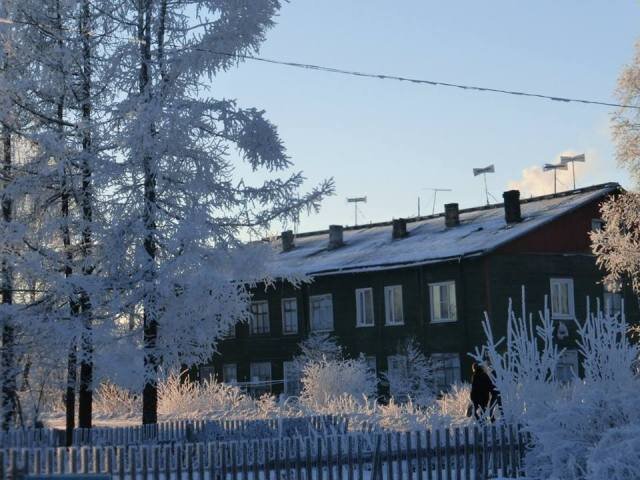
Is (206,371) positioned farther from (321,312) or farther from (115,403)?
(115,403)

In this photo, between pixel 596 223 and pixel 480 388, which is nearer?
pixel 480 388

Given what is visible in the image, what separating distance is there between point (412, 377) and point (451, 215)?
8.72 meters

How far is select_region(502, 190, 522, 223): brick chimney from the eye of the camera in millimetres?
42062

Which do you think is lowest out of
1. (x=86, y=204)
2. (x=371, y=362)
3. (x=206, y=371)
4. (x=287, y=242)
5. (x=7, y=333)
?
(x=206, y=371)

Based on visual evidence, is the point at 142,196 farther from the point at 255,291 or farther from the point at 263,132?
the point at 255,291

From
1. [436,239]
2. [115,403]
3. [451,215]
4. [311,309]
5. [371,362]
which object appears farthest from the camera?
[311,309]

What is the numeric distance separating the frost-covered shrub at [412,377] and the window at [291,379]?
4.01 meters

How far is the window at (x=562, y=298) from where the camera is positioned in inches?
1635

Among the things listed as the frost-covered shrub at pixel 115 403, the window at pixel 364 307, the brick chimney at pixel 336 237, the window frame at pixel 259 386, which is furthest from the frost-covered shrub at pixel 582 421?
the brick chimney at pixel 336 237

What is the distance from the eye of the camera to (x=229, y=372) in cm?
4875

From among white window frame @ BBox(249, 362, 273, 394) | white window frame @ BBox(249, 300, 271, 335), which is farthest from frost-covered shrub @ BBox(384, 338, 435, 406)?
white window frame @ BBox(249, 300, 271, 335)

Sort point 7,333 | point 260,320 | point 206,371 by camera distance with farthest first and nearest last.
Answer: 1. point 206,371
2. point 260,320
3. point 7,333

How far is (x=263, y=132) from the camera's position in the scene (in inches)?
824

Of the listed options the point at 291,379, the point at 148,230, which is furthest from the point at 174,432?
the point at 291,379
